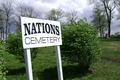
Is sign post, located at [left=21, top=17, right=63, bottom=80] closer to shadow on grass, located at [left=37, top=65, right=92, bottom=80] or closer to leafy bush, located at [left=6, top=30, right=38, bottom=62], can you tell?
shadow on grass, located at [left=37, top=65, right=92, bottom=80]

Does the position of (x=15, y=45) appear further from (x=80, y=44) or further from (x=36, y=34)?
(x=36, y=34)

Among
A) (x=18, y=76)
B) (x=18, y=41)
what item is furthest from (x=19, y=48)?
(x=18, y=76)

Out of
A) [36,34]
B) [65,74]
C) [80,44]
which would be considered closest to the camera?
[36,34]

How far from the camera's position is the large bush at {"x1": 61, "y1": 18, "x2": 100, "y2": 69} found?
470 centimetres

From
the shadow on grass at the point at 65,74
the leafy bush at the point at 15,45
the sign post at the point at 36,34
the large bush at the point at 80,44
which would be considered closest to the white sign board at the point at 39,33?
the sign post at the point at 36,34

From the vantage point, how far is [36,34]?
231 cm

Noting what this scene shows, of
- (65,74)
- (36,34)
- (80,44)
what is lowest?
(65,74)

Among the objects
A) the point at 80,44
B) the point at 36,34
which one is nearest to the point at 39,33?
the point at 36,34

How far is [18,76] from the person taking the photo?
16.2 ft

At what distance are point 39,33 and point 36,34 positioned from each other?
0.09 metres

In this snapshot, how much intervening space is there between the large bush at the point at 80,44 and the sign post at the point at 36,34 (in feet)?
6.76

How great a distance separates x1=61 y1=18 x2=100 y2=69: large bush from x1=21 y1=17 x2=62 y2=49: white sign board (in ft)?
6.79

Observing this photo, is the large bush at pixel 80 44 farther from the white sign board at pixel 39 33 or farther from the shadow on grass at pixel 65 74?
the white sign board at pixel 39 33

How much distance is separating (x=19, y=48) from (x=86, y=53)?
318cm
